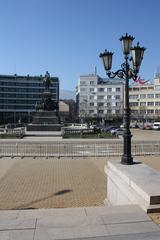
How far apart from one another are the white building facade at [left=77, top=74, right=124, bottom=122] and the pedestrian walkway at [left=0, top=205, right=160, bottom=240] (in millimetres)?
149941

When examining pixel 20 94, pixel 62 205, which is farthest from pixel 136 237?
pixel 20 94

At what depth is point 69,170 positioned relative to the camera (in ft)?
63.3

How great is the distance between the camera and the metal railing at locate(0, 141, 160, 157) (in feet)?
84.6

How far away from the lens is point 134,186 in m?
8.91

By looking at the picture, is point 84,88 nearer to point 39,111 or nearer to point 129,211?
point 39,111

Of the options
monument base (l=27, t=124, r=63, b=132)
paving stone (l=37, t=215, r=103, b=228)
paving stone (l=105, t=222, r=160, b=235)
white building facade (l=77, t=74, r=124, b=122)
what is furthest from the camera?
white building facade (l=77, t=74, r=124, b=122)

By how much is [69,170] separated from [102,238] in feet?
42.7

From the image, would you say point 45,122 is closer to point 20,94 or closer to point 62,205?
point 62,205

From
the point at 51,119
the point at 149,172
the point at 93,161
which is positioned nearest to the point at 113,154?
the point at 93,161

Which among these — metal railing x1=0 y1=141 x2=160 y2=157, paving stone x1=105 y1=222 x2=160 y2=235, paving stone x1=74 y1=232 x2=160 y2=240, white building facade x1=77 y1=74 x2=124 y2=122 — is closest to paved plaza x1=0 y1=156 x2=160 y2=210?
metal railing x1=0 y1=141 x2=160 y2=157

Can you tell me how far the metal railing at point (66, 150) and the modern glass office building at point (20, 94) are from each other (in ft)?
455

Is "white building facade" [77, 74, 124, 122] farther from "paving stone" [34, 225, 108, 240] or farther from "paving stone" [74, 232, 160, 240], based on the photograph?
"paving stone" [74, 232, 160, 240]

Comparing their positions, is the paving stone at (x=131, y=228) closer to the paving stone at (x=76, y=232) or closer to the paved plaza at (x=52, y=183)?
the paving stone at (x=76, y=232)

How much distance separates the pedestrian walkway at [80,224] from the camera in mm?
6457
